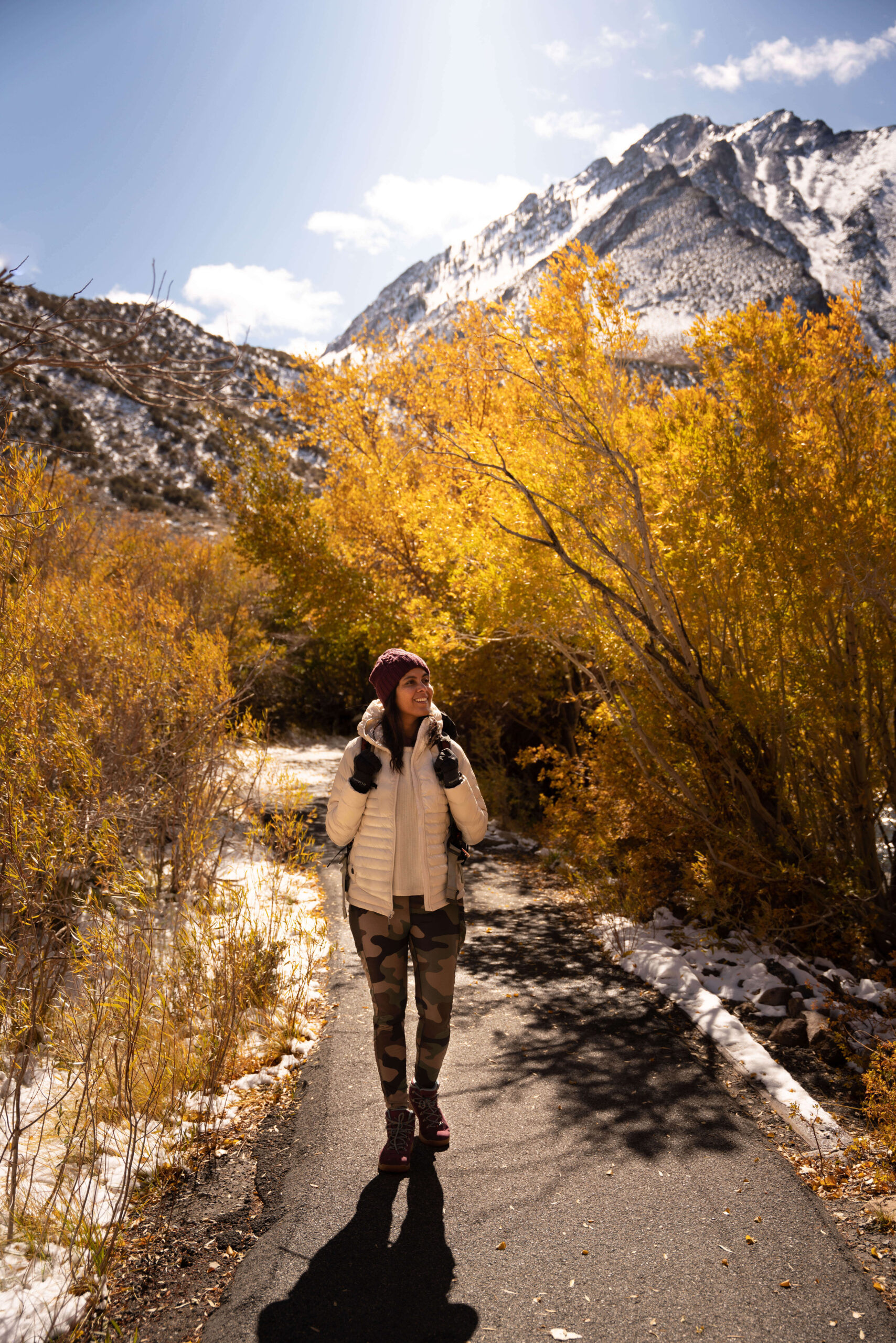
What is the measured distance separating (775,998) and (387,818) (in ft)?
10.2

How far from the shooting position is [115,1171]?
9.48 feet

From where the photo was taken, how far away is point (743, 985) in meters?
4.90

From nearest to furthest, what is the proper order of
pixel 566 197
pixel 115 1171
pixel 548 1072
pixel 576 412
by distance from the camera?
pixel 115 1171
pixel 548 1072
pixel 576 412
pixel 566 197

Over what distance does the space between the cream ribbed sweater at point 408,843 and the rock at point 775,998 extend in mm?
2804

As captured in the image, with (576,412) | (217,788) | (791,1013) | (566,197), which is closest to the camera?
→ (791,1013)

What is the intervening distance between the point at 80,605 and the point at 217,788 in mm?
1932

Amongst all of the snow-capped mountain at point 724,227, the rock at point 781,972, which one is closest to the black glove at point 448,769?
the rock at point 781,972

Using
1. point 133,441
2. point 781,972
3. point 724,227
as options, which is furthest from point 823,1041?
point 724,227

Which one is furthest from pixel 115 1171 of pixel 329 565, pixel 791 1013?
pixel 329 565

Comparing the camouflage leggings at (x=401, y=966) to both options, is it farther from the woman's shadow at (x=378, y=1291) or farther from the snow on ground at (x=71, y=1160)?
the snow on ground at (x=71, y=1160)

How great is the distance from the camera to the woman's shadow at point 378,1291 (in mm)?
2160

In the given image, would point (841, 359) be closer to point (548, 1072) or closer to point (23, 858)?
point (548, 1072)

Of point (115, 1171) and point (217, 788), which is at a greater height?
point (217, 788)

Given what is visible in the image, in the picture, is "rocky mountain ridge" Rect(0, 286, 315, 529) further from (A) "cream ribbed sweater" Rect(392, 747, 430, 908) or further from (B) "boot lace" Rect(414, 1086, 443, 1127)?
(B) "boot lace" Rect(414, 1086, 443, 1127)
